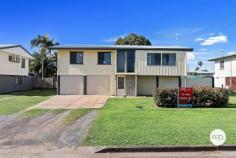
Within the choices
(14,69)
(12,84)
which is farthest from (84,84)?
(14,69)

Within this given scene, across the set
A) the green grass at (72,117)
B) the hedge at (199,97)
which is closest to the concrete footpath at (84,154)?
the green grass at (72,117)

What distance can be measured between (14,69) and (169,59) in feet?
66.1

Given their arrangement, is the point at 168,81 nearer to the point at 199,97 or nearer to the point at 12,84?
the point at 199,97

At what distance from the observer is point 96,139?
381 inches

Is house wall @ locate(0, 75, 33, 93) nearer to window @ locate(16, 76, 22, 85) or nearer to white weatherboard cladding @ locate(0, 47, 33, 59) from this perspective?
window @ locate(16, 76, 22, 85)

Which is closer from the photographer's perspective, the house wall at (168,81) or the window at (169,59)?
the window at (169,59)

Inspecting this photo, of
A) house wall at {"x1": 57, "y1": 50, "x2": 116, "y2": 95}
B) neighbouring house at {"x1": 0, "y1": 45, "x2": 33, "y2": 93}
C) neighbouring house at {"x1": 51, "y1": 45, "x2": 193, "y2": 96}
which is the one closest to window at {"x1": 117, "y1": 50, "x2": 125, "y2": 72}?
neighbouring house at {"x1": 51, "y1": 45, "x2": 193, "y2": 96}

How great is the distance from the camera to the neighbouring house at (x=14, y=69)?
34.9 metres

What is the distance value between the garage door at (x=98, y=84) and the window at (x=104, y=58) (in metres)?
1.46

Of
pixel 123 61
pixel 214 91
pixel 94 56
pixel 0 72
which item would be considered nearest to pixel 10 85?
pixel 0 72

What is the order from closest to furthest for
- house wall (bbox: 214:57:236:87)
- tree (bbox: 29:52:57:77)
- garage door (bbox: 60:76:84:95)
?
garage door (bbox: 60:76:84:95) → house wall (bbox: 214:57:236:87) → tree (bbox: 29:52:57:77)

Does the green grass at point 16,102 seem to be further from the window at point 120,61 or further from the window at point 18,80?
the window at point 18,80

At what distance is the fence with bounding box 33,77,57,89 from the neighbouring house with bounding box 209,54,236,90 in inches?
997

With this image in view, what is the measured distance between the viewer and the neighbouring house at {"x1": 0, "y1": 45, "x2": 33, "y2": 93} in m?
34.9
